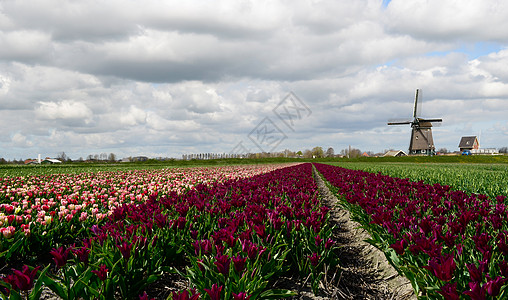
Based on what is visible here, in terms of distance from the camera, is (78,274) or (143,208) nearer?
(78,274)

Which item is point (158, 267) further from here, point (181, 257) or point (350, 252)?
point (350, 252)

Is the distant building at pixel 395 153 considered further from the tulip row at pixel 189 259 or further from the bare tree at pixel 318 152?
the tulip row at pixel 189 259

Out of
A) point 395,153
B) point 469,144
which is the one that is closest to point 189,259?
point 395,153

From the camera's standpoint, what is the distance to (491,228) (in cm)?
399

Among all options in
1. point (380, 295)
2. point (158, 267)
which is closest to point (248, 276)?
point (158, 267)

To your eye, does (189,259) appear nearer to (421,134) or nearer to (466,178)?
(466,178)

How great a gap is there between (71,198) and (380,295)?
558 cm

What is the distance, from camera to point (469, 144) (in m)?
101

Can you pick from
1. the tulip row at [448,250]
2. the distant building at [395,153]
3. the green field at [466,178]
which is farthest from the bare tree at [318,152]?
the tulip row at [448,250]

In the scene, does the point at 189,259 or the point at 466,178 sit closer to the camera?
the point at 189,259

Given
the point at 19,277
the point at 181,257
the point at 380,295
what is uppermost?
the point at 19,277

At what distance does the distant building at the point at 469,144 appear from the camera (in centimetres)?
9981

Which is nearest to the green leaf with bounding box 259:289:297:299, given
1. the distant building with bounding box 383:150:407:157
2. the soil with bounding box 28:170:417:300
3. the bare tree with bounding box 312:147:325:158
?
the soil with bounding box 28:170:417:300

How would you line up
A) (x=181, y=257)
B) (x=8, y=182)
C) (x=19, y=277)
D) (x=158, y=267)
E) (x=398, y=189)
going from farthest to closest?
(x=8, y=182) → (x=398, y=189) → (x=181, y=257) → (x=158, y=267) → (x=19, y=277)
